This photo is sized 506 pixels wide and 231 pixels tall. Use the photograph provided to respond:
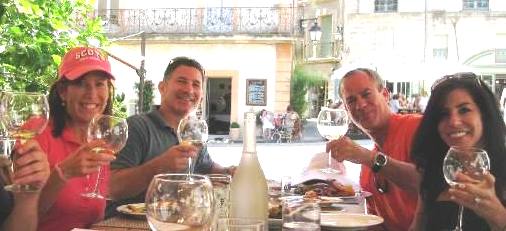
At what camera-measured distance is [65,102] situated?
8.56 feet

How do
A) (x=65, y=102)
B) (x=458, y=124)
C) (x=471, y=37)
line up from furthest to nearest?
(x=471, y=37), (x=65, y=102), (x=458, y=124)

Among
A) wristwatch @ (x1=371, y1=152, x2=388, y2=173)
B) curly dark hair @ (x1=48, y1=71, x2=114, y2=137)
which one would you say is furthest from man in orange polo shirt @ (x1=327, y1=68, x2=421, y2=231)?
curly dark hair @ (x1=48, y1=71, x2=114, y2=137)

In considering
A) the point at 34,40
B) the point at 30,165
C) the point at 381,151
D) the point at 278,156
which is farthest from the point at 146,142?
Answer: the point at 278,156

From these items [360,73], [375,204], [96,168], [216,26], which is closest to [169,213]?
[96,168]

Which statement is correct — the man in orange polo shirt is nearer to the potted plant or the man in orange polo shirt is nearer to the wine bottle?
the wine bottle

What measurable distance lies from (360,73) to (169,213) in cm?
229

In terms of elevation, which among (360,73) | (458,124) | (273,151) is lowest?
(273,151)

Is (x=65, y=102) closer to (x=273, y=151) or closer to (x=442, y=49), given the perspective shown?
(x=273, y=151)

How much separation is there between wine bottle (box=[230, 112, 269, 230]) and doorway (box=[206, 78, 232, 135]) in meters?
17.4

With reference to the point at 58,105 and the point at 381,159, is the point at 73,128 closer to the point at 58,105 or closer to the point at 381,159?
the point at 58,105

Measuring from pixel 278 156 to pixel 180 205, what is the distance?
1249cm

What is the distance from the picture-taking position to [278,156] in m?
13.6

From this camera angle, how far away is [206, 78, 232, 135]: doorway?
19.4 m

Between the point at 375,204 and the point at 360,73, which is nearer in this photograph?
the point at 375,204
